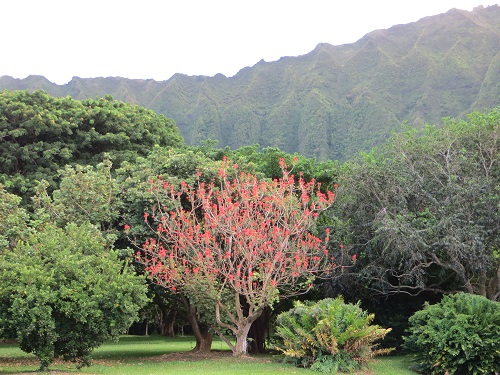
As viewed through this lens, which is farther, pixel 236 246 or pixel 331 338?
pixel 236 246

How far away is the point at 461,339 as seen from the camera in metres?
12.9

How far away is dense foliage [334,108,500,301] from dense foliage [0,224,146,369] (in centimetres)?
779

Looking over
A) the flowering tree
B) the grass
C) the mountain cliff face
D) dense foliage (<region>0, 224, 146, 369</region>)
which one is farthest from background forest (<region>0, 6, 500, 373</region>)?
the mountain cliff face

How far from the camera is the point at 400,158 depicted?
18453 millimetres

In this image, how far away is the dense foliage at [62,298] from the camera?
457 inches

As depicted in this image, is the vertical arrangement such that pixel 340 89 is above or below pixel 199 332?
above

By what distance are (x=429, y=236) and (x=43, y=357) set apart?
36.2 ft

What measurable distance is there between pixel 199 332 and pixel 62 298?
780 cm

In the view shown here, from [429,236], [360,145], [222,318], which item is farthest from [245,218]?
[360,145]

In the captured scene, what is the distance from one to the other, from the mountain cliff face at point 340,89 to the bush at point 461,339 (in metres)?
38.7

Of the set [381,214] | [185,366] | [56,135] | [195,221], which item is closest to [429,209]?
[381,214]

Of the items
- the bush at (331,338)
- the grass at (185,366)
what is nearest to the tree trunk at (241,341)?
the grass at (185,366)

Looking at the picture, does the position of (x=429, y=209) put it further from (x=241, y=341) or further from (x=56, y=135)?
(x=56, y=135)

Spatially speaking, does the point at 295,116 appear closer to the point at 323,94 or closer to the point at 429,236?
the point at 323,94
